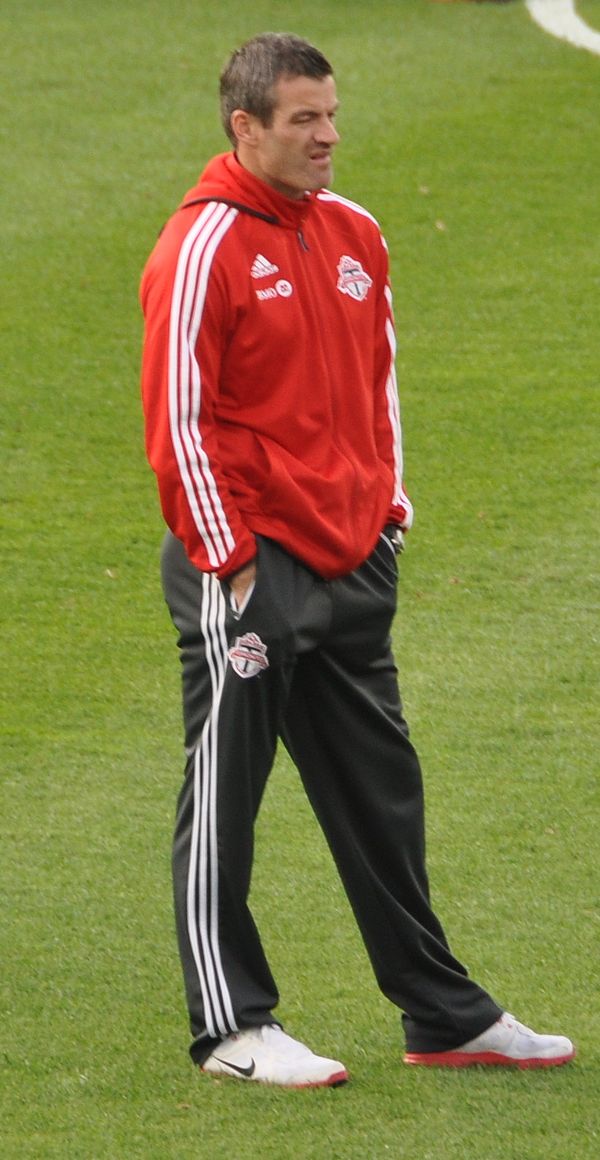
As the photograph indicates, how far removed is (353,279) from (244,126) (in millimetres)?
365

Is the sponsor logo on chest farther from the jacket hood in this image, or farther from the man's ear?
the man's ear

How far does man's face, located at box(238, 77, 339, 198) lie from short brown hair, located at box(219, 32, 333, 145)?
0.02 metres

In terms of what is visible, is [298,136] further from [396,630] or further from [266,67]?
[396,630]

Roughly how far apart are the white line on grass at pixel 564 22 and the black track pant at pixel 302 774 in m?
11.4

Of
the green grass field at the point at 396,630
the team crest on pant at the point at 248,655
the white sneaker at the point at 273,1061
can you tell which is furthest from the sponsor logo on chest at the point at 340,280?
the green grass field at the point at 396,630

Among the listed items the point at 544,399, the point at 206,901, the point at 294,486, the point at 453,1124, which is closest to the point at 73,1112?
the point at 206,901

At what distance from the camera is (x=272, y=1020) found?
3.79 metres

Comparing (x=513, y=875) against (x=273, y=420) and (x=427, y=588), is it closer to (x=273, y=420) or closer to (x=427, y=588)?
(x=273, y=420)

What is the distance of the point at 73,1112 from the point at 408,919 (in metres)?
0.75

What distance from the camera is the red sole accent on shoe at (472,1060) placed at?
3.83 m

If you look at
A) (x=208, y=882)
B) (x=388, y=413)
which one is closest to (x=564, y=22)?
(x=388, y=413)

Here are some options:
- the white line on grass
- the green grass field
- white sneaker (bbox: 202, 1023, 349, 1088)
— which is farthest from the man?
the white line on grass

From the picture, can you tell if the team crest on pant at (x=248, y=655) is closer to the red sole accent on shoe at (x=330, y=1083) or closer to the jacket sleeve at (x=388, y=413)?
the jacket sleeve at (x=388, y=413)

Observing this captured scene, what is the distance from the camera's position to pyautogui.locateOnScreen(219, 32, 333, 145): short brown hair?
11.7ft
